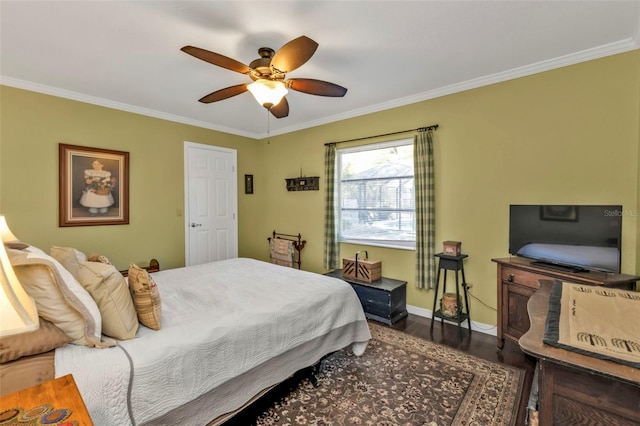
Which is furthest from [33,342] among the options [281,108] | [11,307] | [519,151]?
[519,151]

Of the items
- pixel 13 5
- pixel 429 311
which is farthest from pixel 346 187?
pixel 13 5

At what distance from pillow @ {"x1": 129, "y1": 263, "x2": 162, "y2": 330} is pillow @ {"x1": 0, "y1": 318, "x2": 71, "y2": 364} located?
0.33 meters

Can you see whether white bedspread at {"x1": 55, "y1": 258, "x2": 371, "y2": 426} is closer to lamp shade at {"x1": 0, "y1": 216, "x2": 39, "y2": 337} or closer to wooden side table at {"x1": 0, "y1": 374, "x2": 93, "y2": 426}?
wooden side table at {"x1": 0, "y1": 374, "x2": 93, "y2": 426}

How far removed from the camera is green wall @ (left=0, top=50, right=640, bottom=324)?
2.48 metres

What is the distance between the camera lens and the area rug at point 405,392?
1.88 m

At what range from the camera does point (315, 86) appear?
7.83 feet

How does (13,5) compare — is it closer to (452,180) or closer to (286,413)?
(286,413)

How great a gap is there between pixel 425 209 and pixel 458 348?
1466 millimetres

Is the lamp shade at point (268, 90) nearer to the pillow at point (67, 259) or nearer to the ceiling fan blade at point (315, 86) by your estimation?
the ceiling fan blade at point (315, 86)

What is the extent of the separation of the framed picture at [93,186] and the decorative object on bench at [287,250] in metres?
2.11

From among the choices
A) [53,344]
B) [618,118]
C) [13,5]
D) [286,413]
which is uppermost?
[13,5]

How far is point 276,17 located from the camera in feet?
6.68

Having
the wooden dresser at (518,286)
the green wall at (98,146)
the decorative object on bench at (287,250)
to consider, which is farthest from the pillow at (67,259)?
the wooden dresser at (518,286)

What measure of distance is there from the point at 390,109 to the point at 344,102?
1.96 feet
